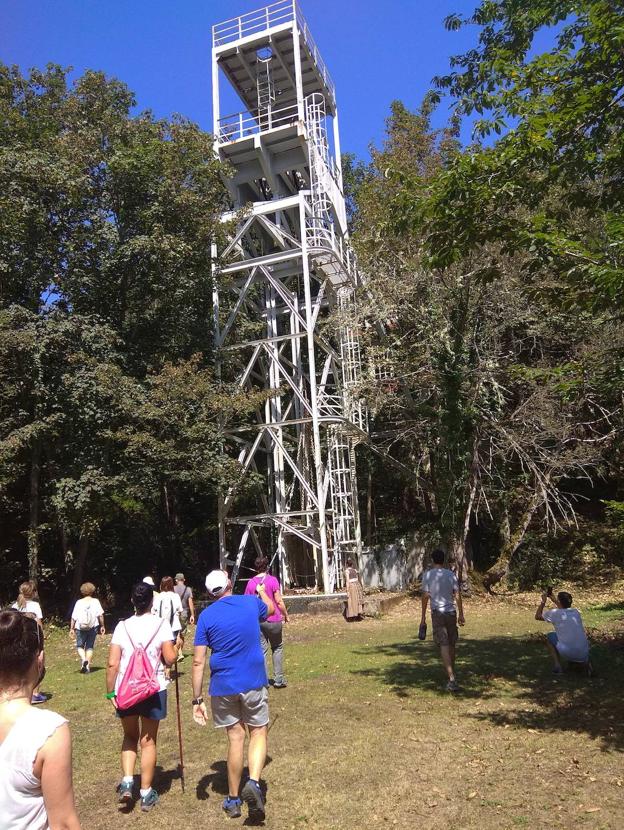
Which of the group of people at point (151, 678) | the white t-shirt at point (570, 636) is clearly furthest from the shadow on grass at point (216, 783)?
the white t-shirt at point (570, 636)

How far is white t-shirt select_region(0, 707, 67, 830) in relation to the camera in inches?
86.6

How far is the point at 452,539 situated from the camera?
1816 cm

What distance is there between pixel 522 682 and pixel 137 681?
16.8 ft

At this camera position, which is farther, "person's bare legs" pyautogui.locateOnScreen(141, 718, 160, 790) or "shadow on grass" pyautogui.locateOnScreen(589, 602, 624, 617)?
"shadow on grass" pyautogui.locateOnScreen(589, 602, 624, 617)

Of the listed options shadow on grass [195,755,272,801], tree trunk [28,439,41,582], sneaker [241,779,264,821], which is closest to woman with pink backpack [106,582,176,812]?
shadow on grass [195,755,272,801]

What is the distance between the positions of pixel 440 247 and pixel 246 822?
6073 mm

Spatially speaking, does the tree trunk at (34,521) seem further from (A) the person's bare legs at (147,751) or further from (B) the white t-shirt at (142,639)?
(A) the person's bare legs at (147,751)

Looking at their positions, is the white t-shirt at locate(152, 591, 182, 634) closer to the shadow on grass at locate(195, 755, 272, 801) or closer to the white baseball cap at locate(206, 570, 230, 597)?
the shadow on grass at locate(195, 755, 272, 801)

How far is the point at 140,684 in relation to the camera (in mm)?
4887

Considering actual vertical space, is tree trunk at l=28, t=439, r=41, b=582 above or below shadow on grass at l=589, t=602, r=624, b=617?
above

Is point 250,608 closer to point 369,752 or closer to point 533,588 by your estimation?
point 369,752

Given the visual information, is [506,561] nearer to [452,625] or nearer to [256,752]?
[452,625]

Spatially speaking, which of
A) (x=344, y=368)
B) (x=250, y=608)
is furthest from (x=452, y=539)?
(x=250, y=608)

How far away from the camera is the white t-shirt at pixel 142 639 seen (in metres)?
4.96
